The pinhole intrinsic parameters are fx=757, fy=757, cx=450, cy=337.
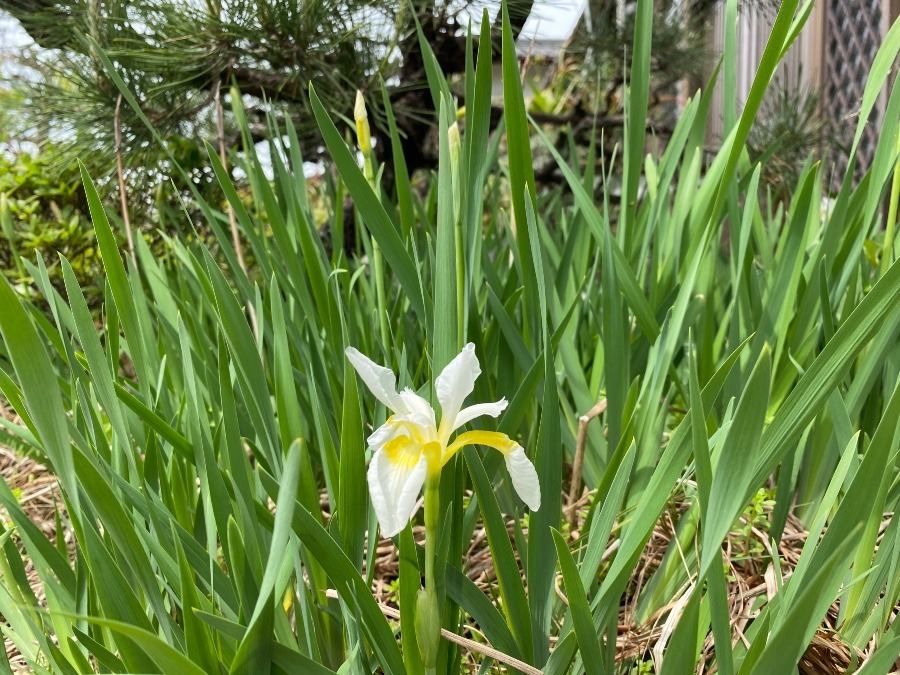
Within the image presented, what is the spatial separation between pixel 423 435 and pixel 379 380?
1.6 inches

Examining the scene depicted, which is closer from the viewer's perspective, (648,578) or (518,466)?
(518,466)

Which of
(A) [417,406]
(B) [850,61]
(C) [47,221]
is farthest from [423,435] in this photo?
(B) [850,61]

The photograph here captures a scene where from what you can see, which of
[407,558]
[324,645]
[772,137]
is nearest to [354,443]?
[407,558]

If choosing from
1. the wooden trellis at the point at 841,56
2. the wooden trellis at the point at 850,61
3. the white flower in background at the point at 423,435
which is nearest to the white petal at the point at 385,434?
the white flower in background at the point at 423,435

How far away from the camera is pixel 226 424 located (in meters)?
0.52

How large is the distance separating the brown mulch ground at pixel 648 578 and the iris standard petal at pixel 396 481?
14 centimetres

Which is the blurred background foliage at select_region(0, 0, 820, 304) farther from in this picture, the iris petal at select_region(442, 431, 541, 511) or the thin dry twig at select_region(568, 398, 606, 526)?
the iris petal at select_region(442, 431, 541, 511)

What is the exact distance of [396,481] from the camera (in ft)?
1.37

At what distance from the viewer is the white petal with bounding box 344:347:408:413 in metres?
0.43

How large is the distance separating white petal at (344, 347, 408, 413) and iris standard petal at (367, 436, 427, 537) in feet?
0.07

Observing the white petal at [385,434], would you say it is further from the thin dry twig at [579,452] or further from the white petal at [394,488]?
the thin dry twig at [579,452]

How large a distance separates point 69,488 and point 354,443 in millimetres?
161

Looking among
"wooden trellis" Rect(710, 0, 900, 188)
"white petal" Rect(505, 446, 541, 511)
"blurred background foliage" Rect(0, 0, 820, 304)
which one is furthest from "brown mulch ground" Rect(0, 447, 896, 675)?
"wooden trellis" Rect(710, 0, 900, 188)

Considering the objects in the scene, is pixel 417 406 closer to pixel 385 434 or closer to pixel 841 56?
pixel 385 434
